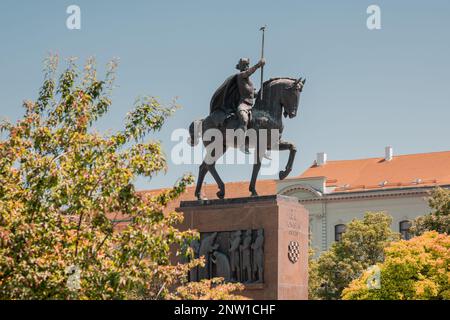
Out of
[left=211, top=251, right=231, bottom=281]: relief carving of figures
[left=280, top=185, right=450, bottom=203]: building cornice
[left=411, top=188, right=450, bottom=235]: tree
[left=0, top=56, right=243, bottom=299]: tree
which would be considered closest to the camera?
[left=0, top=56, right=243, bottom=299]: tree

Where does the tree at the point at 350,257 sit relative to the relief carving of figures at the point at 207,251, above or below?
above

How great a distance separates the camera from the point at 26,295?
49.9ft

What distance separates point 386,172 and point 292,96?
5595 cm

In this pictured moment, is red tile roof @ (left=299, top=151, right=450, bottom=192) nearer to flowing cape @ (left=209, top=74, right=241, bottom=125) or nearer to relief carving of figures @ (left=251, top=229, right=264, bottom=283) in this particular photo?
flowing cape @ (left=209, top=74, right=241, bottom=125)

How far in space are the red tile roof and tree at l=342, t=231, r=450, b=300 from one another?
28.0m

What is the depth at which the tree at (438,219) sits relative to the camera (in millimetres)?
51594

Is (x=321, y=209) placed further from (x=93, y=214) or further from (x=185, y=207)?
(x=93, y=214)

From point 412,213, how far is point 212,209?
52369mm

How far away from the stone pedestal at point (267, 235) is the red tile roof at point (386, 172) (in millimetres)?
51934

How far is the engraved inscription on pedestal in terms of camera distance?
862 inches

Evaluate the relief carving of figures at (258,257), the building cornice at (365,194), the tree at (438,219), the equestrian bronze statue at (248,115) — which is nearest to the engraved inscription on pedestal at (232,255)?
the relief carving of figures at (258,257)

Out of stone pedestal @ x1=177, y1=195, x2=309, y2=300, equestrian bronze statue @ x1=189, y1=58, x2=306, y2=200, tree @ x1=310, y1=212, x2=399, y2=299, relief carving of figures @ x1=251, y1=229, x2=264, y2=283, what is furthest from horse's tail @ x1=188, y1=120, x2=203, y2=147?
tree @ x1=310, y1=212, x2=399, y2=299

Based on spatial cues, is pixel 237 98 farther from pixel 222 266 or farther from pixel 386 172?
pixel 386 172

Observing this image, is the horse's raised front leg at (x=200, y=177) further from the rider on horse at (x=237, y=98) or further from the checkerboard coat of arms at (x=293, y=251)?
the checkerboard coat of arms at (x=293, y=251)
